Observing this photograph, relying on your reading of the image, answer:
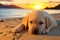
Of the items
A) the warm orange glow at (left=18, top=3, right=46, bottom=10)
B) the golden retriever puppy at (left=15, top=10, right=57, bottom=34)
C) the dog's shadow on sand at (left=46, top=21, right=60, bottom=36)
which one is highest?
the warm orange glow at (left=18, top=3, right=46, bottom=10)

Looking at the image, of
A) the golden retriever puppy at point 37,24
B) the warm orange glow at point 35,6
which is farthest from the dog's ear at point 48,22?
the warm orange glow at point 35,6

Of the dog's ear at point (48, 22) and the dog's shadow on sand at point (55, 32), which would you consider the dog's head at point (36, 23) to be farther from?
the dog's shadow on sand at point (55, 32)

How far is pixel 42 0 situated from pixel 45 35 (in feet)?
15.9

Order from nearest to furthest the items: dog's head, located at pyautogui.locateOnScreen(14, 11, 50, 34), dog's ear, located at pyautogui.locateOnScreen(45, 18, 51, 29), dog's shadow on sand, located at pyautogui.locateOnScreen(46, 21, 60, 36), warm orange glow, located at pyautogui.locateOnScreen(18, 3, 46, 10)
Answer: dog's head, located at pyautogui.locateOnScreen(14, 11, 50, 34), dog's shadow on sand, located at pyautogui.locateOnScreen(46, 21, 60, 36), dog's ear, located at pyautogui.locateOnScreen(45, 18, 51, 29), warm orange glow, located at pyautogui.locateOnScreen(18, 3, 46, 10)

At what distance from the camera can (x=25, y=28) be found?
10.6ft

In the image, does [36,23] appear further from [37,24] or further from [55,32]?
[55,32]

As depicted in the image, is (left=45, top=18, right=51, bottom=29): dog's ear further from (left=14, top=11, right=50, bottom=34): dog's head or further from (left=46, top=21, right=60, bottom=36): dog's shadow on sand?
(left=46, top=21, right=60, bottom=36): dog's shadow on sand

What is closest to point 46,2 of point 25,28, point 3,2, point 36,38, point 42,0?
point 42,0

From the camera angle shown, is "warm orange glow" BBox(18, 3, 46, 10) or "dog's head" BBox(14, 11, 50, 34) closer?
"dog's head" BBox(14, 11, 50, 34)

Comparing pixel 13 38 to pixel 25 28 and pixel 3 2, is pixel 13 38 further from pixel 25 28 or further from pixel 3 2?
pixel 3 2

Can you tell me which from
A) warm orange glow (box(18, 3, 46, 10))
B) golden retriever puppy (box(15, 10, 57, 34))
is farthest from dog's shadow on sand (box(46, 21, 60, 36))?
warm orange glow (box(18, 3, 46, 10))

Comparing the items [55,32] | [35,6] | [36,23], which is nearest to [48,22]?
[55,32]

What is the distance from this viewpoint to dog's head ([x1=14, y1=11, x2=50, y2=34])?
9.41ft

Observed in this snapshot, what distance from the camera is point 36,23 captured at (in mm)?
2906
